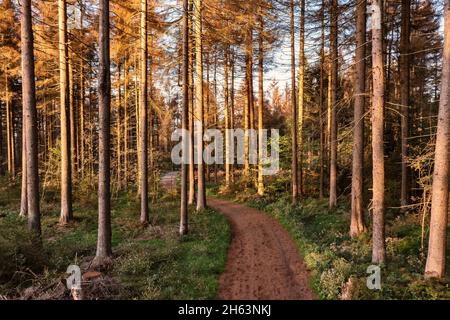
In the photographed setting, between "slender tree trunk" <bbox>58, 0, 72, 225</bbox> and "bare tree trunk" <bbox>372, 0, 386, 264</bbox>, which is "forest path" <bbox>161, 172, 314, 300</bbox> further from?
"slender tree trunk" <bbox>58, 0, 72, 225</bbox>

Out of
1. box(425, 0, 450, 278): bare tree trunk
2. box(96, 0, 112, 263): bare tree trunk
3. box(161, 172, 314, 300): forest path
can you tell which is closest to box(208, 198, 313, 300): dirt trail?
box(161, 172, 314, 300): forest path

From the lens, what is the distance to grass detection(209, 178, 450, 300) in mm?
6004

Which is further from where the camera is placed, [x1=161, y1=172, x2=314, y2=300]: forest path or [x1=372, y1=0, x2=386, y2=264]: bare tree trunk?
[x1=372, y1=0, x2=386, y2=264]: bare tree trunk

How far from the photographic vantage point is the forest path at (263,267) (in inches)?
269

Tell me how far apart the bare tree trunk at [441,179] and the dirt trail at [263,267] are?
300cm

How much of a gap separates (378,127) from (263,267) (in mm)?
5208

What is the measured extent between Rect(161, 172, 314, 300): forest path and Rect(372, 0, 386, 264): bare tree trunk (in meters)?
2.19

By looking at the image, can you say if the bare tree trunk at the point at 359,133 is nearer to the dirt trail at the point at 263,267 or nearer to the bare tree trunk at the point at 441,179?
the dirt trail at the point at 263,267

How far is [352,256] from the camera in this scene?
27.0 feet

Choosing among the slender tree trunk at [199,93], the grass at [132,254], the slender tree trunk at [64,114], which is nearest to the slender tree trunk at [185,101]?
the grass at [132,254]

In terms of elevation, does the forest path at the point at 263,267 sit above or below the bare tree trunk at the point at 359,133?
below

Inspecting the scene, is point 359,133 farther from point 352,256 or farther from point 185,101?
point 185,101

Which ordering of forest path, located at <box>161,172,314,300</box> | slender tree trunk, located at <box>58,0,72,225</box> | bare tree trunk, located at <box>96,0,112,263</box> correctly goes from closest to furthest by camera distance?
forest path, located at <box>161,172,314,300</box>, bare tree trunk, located at <box>96,0,112,263</box>, slender tree trunk, located at <box>58,0,72,225</box>

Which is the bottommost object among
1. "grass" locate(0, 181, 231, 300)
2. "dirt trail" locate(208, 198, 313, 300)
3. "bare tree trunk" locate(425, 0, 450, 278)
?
"dirt trail" locate(208, 198, 313, 300)
